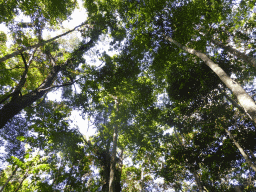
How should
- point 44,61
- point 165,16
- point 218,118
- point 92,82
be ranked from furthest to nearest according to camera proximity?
point 44,61, point 218,118, point 92,82, point 165,16

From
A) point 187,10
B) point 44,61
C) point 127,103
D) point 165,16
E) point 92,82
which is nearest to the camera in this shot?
point 187,10

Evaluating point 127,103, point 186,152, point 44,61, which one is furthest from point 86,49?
point 186,152

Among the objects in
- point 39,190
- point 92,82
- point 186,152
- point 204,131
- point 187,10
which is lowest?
point 39,190

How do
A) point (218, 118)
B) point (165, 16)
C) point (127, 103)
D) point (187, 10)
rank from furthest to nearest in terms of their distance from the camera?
point (127, 103) < point (218, 118) < point (165, 16) < point (187, 10)

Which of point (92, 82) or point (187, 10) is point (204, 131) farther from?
point (92, 82)

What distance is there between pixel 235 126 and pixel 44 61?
18757 mm

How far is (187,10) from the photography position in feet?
27.0

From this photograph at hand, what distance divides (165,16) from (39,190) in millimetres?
16165

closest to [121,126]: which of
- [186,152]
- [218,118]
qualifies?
[186,152]

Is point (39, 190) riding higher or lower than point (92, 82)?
lower

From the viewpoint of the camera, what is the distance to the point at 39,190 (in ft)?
28.8

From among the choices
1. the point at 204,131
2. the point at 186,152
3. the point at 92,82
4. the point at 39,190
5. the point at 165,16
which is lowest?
the point at 39,190

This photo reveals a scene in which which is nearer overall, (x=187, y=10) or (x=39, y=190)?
(x=187, y=10)

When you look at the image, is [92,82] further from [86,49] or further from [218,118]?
[218,118]
